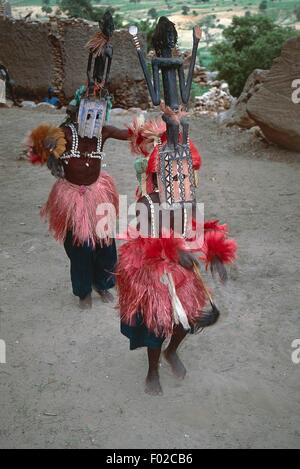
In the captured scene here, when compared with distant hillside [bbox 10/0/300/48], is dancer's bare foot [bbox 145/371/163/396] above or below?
above

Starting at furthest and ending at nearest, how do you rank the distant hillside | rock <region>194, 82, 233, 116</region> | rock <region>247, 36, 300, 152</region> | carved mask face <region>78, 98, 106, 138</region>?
the distant hillside → rock <region>194, 82, 233, 116</region> → rock <region>247, 36, 300, 152</region> → carved mask face <region>78, 98, 106, 138</region>

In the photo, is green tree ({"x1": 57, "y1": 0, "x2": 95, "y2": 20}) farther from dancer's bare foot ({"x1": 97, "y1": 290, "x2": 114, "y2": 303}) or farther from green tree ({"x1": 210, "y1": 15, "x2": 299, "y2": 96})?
dancer's bare foot ({"x1": 97, "y1": 290, "x2": 114, "y2": 303})

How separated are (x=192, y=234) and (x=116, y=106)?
9.92 meters

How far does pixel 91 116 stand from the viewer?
376cm

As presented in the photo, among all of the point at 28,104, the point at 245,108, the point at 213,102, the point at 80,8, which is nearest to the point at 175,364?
the point at 245,108

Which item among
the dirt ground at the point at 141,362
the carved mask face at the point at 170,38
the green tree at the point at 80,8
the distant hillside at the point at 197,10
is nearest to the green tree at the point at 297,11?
the distant hillside at the point at 197,10

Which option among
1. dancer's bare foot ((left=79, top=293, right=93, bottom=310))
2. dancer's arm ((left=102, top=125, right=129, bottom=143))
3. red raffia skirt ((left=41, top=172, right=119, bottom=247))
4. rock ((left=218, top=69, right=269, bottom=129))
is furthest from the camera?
rock ((left=218, top=69, right=269, bottom=129))

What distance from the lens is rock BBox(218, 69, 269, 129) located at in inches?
359

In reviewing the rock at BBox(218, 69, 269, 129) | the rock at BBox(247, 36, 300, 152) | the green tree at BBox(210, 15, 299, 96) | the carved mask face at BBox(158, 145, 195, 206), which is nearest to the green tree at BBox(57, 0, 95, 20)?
the green tree at BBox(210, 15, 299, 96)

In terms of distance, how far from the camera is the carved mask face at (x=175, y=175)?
2.95 m

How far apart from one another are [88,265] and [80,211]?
1.37 feet

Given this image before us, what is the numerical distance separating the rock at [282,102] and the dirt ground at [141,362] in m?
1.95

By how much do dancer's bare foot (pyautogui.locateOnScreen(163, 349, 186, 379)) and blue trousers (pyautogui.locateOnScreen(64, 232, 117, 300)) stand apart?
2.72 feet

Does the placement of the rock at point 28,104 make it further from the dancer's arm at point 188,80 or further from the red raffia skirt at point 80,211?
the dancer's arm at point 188,80
